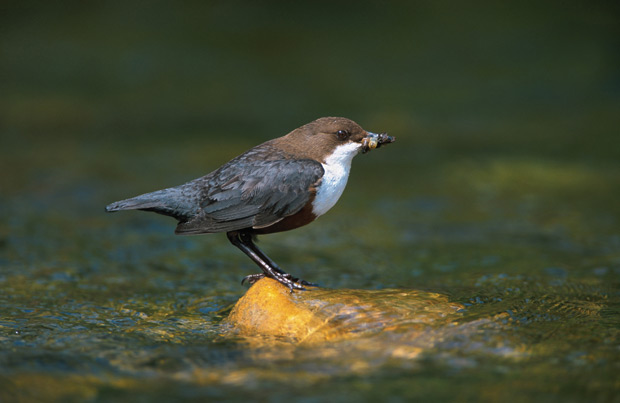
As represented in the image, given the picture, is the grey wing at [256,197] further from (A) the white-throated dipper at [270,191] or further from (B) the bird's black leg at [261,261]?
(B) the bird's black leg at [261,261]

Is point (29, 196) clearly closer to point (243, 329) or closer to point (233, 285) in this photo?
point (233, 285)

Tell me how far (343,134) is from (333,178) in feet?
1.04

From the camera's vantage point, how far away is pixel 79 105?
11.3m

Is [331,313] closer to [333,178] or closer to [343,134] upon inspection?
[333,178]

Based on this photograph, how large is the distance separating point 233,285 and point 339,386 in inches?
94.1

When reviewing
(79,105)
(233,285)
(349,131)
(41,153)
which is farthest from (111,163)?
(349,131)

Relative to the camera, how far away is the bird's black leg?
4344 millimetres

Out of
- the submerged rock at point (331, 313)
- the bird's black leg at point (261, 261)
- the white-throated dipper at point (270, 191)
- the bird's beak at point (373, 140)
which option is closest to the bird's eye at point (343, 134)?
the white-throated dipper at point (270, 191)

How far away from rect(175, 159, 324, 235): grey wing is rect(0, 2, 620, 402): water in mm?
594

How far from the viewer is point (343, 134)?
4.57 m

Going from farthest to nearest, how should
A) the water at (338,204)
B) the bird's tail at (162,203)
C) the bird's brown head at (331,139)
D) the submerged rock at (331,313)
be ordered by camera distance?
the bird's brown head at (331,139) → the bird's tail at (162,203) → the submerged rock at (331,313) → the water at (338,204)

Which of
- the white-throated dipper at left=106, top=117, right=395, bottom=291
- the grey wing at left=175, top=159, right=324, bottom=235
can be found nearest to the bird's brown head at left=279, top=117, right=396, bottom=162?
the white-throated dipper at left=106, top=117, right=395, bottom=291

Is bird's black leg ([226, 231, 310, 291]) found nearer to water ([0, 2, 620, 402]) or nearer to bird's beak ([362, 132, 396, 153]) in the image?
water ([0, 2, 620, 402])

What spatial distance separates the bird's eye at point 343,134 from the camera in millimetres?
4551
